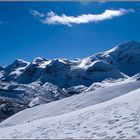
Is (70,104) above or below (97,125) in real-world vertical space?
above

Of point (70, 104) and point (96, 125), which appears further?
point (70, 104)

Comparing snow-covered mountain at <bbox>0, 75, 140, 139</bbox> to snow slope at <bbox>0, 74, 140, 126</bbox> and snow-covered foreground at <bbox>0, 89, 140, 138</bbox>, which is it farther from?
snow slope at <bbox>0, 74, 140, 126</bbox>

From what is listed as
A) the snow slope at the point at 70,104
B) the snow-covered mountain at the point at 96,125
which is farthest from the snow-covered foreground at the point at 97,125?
the snow slope at the point at 70,104

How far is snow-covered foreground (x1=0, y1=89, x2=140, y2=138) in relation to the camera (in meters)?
18.4

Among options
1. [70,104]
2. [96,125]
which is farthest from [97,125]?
[70,104]

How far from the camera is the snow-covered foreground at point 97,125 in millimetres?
18438

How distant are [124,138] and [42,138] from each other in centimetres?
492

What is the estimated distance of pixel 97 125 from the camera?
2050 centimetres

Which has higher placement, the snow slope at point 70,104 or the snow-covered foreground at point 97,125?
the snow slope at point 70,104

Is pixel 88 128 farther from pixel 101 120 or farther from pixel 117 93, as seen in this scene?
pixel 117 93

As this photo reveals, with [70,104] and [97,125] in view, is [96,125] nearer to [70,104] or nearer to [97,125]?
[97,125]

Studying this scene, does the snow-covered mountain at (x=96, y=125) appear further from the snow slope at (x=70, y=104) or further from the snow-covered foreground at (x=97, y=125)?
the snow slope at (x=70, y=104)

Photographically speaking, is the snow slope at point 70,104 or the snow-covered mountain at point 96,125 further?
the snow slope at point 70,104

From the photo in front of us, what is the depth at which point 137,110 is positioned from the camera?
2180cm
